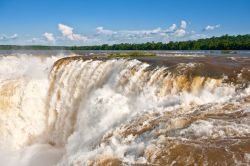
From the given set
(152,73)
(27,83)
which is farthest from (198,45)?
(152,73)

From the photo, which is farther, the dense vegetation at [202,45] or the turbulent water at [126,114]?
the dense vegetation at [202,45]

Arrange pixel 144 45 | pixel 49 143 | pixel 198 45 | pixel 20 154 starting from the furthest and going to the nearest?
1. pixel 144 45
2. pixel 198 45
3. pixel 49 143
4. pixel 20 154

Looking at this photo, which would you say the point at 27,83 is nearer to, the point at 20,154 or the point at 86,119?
the point at 20,154

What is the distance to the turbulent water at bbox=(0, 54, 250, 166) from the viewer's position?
373 inches

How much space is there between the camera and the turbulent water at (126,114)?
31.1 feet

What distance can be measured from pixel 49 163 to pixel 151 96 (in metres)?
4.98

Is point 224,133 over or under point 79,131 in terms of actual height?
over

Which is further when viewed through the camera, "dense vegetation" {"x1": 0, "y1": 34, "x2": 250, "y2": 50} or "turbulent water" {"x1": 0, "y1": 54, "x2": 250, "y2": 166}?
"dense vegetation" {"x1": 0, "y1": 34, "x2": 250, "y2": 50}

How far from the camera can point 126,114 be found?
46.9 ft

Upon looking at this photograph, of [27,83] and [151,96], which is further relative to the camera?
[27,83]

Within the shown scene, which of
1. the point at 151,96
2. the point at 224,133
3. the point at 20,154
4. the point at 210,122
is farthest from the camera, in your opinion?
the point at 20,154

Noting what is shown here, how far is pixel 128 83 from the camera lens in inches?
655

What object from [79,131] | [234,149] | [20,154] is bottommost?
[20,154]

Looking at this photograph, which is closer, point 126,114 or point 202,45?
point 126,114
